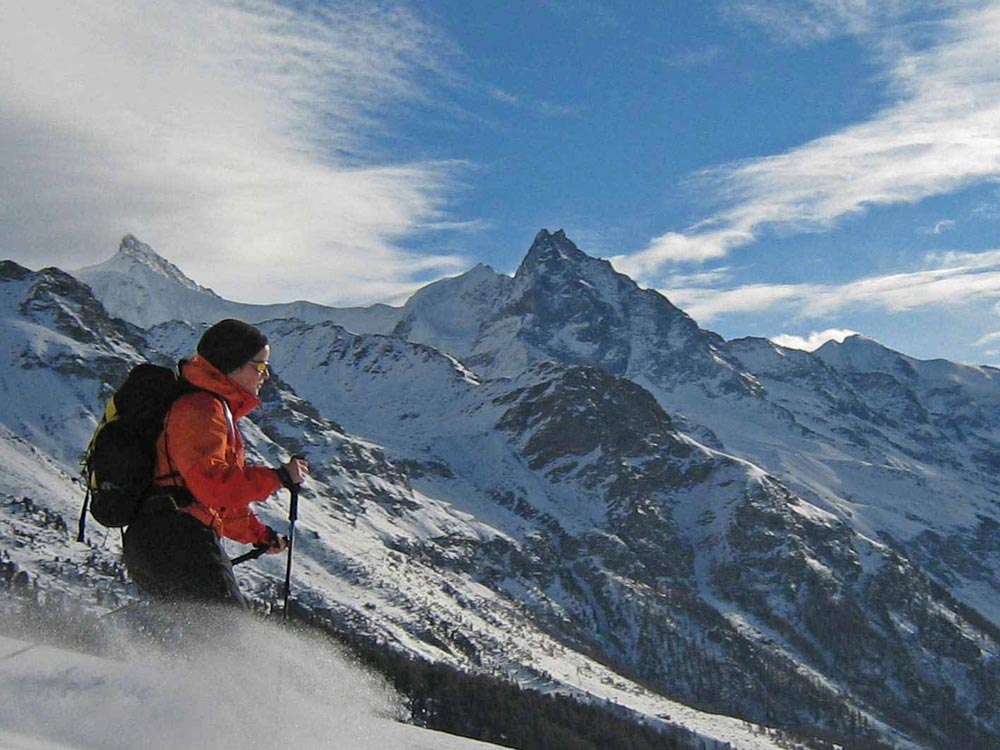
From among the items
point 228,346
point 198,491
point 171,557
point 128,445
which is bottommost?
point 171,557

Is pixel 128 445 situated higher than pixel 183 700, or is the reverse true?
pixel 128 445

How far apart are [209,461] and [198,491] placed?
27cm

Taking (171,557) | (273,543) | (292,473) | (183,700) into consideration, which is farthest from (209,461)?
(183,700)

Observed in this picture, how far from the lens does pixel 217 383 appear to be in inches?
357

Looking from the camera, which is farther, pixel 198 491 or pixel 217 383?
pixel 217 383

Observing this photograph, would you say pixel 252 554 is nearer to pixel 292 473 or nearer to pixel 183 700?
pixel 292 473

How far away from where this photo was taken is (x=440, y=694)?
144750mm

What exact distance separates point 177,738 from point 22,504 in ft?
644

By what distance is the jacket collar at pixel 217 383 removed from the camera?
8.98 m

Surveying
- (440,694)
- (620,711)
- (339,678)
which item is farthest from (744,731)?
(339,678)

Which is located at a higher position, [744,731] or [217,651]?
[217,651]

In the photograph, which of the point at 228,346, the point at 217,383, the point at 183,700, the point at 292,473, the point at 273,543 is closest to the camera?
the point at 183,700

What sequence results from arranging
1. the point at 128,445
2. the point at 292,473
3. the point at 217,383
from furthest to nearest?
1. the point at 217,383
2. the point at 292,473
3. the point at 128,445

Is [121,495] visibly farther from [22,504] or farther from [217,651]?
[22,504]
